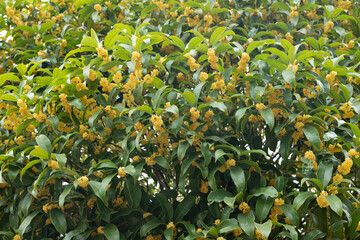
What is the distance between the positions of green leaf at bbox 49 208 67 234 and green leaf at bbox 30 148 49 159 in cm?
29

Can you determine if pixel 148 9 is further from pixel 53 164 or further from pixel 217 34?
pixel 53 164

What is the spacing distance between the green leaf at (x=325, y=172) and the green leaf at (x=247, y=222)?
339 millimetres

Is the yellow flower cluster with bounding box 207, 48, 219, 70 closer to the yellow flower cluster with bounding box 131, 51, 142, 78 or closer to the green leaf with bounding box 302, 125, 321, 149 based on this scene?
the yellow flower cluster with bounding box 131, 51, 142, 78

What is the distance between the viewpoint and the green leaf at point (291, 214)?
1.70m

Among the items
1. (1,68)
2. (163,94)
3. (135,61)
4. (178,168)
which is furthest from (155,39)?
(1,68)

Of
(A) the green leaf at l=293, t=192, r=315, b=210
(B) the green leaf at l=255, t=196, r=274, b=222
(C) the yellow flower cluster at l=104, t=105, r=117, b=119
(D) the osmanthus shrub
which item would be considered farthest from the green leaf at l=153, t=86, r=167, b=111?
(A) the green leaf at l=293, t=192, r=315, b=210

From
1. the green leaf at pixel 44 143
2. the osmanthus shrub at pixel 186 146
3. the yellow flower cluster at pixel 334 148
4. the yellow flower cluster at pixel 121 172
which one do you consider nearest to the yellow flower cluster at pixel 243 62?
the osmanthus shrub at pixel 186 146

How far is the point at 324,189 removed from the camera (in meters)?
1.76

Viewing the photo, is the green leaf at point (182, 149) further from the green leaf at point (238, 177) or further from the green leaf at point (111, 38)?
the green leaf at point (111, 38)

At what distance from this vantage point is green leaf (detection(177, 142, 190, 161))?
178 cm

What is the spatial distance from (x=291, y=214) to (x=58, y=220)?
1.07 m

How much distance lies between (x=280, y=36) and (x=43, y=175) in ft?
5.74

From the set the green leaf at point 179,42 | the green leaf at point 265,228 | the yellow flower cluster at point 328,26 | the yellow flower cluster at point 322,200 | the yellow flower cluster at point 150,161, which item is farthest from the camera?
the yellow flower cluster at point 328,26

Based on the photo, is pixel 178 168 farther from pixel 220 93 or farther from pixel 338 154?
pixel 338 154
